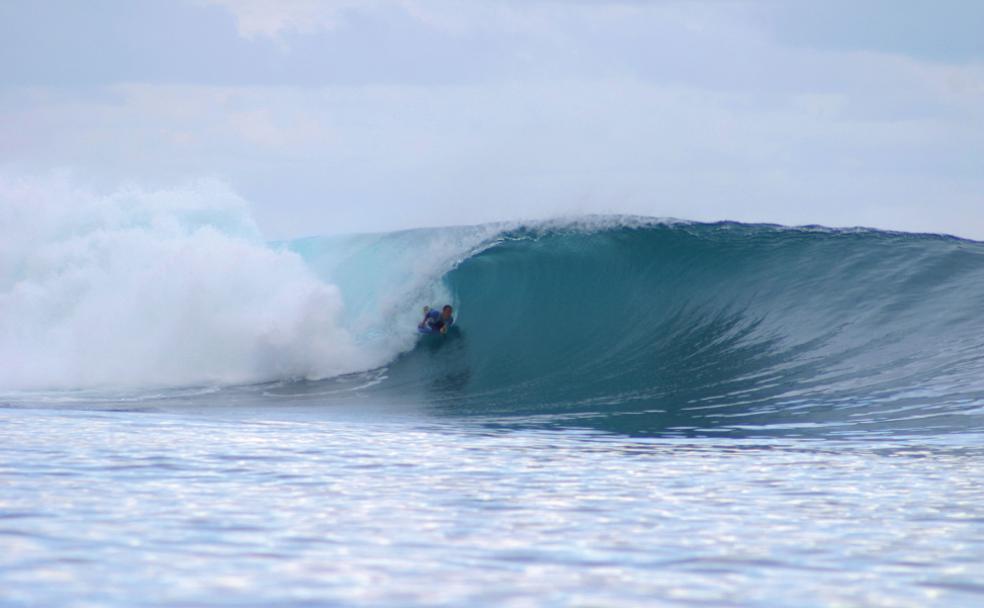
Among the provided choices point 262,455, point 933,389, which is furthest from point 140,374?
point 933,389

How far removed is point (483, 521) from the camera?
17.5ft

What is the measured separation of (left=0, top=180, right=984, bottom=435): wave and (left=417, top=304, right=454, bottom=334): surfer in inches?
8.7

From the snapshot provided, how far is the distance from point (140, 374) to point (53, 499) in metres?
9.02

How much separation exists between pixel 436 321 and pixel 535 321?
1428 millimetres

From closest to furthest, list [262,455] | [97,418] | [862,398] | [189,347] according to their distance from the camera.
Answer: [262,455], [97,418], [862,398], [189,347]

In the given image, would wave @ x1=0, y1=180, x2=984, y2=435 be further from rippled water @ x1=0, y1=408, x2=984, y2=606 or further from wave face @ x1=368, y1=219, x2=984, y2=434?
rippled water @ x1=0, y1=408, x2=984, y2=606

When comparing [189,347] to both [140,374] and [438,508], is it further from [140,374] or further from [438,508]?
[438,508]

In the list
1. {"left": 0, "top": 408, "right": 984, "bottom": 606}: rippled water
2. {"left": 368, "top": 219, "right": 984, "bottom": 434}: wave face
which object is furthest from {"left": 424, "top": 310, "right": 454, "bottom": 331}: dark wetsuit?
{"left": 0, "top": 408, "right": 984, "bottom": 606}: rippled water

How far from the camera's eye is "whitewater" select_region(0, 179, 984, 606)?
14.7 ft

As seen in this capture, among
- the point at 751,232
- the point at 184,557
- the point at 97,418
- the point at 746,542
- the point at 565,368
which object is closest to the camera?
the point at 184,557

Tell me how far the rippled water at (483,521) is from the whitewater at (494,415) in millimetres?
24

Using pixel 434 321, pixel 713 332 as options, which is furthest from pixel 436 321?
pixel 713 332

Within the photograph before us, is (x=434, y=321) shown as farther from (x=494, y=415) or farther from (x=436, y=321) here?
(x=494, y=415)

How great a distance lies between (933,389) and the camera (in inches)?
428
